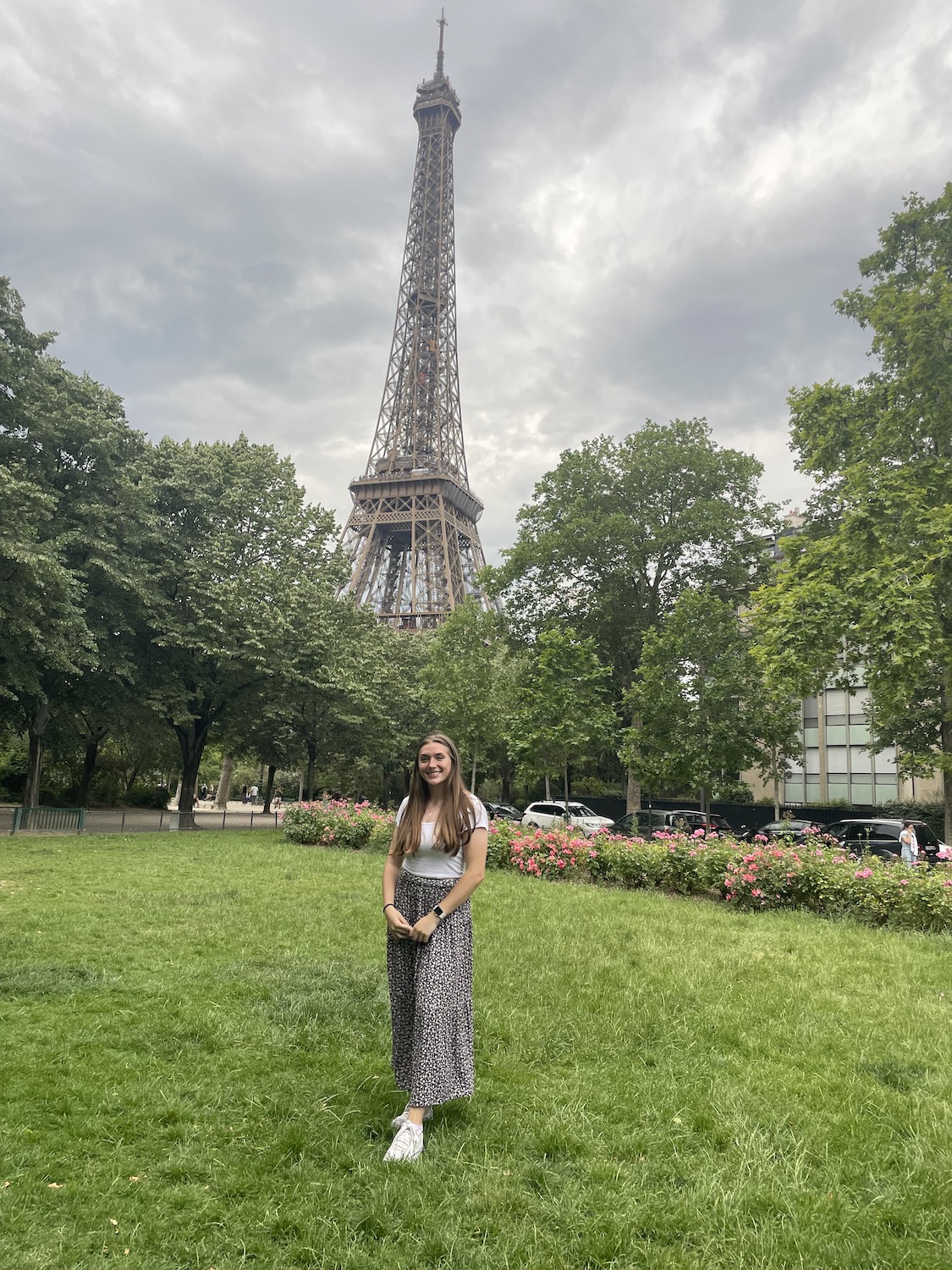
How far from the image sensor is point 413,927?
409 centimetres

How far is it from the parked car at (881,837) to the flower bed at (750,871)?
6.03 meters

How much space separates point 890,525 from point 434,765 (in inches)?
689

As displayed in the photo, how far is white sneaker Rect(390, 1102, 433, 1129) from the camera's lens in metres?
4.02

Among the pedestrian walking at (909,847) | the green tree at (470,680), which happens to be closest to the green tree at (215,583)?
the green tree at (470,680)

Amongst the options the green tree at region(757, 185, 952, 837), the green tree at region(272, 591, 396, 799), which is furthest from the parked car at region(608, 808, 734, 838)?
the green tree at region(272, 591, 396, 799)

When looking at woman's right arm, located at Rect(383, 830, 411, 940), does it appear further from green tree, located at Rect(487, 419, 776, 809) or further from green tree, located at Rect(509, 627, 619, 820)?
green tree, located at Rect(487, 419, 776, 809)

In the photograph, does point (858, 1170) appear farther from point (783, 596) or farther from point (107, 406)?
point (107, 406)

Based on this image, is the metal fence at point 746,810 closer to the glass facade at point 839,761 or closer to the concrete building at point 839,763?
the concrete building at point 839,763

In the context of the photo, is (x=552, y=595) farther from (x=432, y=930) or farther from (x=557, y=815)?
(x=432, y=930)

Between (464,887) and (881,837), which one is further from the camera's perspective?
(881,837)

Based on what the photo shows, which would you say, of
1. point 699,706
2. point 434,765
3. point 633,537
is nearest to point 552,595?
point 633,537

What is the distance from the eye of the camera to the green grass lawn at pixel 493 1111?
126 inches

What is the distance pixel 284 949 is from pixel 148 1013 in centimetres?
250

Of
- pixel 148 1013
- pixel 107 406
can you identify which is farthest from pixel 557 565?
pixel 148 1013
